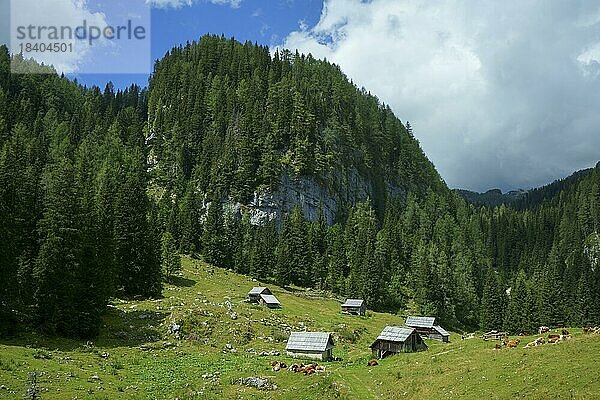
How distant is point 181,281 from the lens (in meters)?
98.9

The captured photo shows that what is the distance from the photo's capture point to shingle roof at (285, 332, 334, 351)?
6072 cm

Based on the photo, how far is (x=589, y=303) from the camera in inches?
4783

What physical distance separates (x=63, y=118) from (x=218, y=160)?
5633 centimetres

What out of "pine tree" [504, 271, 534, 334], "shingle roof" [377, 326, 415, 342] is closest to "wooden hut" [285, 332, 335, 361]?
"shingle roof" [377, 326, 415, 342]

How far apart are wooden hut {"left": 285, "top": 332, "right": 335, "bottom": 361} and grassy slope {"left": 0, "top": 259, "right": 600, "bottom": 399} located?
214 centimetres

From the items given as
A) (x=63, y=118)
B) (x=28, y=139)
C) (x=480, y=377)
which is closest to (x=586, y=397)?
(x=480, y=377)

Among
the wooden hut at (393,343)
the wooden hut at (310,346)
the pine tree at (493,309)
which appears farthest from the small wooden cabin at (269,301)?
the pine tree at (493,309)

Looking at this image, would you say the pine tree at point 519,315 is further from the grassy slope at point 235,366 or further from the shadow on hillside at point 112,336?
the shadow on hillside at point 112,336

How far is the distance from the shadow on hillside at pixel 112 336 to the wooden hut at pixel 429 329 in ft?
146

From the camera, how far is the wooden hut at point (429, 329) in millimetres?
87250

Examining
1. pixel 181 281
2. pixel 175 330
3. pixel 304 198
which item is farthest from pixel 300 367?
pixel 304 198

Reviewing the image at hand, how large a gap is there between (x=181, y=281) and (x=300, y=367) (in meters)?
51.9

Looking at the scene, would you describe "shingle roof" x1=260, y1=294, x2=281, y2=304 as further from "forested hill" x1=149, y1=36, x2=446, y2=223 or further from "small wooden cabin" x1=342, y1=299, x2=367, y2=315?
"forested hill" x1=149, y1=36, x2=446, y2=223

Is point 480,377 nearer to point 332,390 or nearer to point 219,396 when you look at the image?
point 332,390
